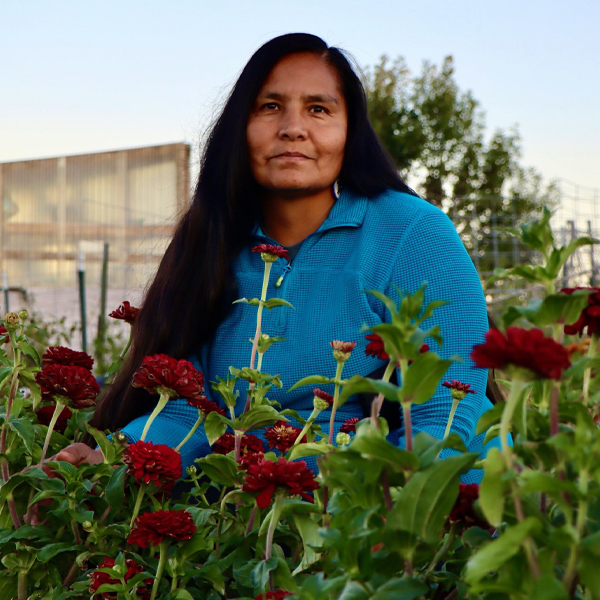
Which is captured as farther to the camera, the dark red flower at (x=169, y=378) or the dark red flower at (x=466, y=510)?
the dark red flower at (x=169, y=378)

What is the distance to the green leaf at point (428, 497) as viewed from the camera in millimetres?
528

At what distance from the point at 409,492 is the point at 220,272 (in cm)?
120

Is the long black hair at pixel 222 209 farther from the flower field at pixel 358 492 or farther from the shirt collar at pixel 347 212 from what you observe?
the flower field at pixel 358 492

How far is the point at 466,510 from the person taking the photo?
61 cm

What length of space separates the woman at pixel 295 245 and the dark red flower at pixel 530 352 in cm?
94

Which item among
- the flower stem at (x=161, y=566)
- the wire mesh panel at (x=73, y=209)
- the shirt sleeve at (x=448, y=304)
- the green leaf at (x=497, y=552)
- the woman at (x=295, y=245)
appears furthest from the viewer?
the wire mesh panel at (x=73, y=209)

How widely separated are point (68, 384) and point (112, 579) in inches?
10.2

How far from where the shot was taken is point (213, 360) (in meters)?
1.69

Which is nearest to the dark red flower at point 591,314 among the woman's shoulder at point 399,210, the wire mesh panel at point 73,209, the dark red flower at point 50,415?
the dark red flower at point 50,415

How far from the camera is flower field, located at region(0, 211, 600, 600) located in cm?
48

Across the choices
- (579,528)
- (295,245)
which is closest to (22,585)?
(579,528)

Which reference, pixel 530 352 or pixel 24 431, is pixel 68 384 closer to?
pixel 24 431

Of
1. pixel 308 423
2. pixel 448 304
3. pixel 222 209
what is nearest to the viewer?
pixel 308 423

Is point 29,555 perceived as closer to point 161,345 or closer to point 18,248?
point 161,345
